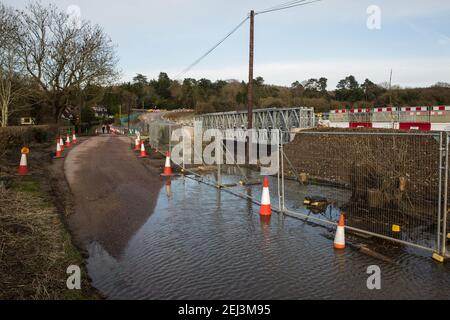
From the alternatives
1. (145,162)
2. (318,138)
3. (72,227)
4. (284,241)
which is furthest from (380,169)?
(145,162)

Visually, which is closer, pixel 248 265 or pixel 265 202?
pixel 248 265

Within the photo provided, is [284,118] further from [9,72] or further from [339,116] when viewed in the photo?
[9,72]

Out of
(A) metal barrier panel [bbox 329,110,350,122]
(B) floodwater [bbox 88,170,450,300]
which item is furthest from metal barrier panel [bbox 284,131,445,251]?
(A) metal barrier panel [bbox 329,110,350,122]

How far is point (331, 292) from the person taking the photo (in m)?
5.12

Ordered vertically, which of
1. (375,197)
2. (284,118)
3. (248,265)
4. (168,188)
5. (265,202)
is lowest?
(248,265)

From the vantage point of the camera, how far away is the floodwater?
16.8 ft

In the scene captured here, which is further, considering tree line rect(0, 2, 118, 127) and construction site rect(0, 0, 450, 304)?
tree line rect(0, 2, 118, 127)

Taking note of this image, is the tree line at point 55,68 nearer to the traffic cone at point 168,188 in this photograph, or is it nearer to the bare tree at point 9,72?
the bare tree at point 9,72

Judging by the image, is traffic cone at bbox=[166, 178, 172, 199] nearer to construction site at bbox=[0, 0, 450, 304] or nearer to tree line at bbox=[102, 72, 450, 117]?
construction site at bbox=[0, 0, 450, 304]

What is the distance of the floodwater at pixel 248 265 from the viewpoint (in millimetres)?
5129

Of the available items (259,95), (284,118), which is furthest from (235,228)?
(259,95)

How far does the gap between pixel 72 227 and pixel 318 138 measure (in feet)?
43.0

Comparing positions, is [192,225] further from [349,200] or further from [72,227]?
[349,200]

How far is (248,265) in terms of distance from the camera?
605 centimetres
